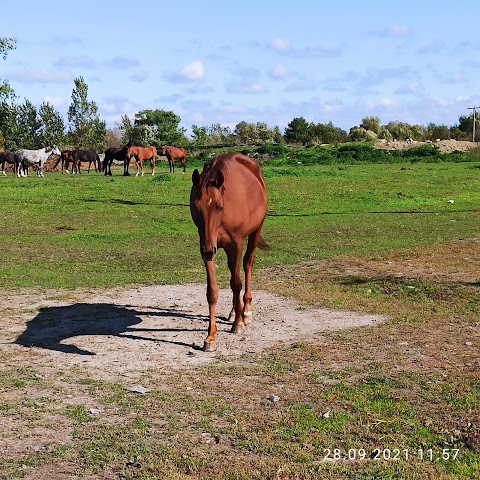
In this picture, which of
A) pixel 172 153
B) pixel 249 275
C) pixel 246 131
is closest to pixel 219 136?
pixel 246 131

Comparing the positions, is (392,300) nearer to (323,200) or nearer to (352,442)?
(352,442)

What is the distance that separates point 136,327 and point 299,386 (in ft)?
9.57

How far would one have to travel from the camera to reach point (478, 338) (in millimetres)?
7832

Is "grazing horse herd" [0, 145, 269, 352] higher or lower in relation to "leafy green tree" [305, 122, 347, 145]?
lower

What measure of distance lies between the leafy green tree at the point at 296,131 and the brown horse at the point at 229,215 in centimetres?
6010

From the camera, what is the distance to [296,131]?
235 ft

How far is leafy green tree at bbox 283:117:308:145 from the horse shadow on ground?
5993 centimetres

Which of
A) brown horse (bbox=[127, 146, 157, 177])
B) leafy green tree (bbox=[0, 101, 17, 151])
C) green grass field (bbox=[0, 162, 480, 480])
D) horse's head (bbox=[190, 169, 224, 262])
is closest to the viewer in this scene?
green grass field (bbox=[0, 162, 480, 480])

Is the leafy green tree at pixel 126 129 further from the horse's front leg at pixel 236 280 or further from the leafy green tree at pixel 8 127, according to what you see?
the horse's front leg at pixel 236 280

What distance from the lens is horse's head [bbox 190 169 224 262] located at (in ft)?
24.6

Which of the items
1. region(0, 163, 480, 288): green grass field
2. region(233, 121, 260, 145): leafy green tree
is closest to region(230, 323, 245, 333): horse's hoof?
region(0, 163, 480, 288): green grass field

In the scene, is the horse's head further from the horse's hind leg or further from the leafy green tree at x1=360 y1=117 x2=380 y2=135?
the leafy green tree at x1=360 y1=117 x2=380 y2=135

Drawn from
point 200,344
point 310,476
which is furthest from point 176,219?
point 310,476

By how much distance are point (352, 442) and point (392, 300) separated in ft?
16.5
